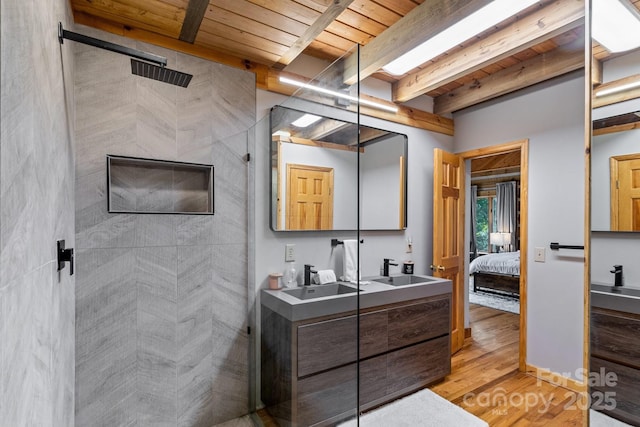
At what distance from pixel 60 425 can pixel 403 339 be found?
1.99 meters

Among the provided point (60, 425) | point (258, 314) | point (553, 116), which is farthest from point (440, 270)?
point (60, 425)

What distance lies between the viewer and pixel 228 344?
2064 millimetres

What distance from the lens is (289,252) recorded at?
1901 mm

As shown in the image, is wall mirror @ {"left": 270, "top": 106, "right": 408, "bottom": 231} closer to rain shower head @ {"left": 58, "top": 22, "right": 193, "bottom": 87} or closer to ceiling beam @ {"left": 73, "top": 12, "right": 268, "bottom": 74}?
ceiling beam @ {"left": 73, "top": 12, "right": 268, "bottom": 74}

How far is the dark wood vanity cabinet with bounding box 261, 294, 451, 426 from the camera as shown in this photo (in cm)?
147

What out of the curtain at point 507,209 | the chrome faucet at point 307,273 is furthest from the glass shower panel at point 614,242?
the curtain at point 507,209

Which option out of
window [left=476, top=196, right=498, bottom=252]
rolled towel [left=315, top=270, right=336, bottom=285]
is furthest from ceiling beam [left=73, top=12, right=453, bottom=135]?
window [left=476, top=196, right=498, bottom=252]

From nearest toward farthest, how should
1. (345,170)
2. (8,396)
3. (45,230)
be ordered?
(8,396), (45,230), (345,170)

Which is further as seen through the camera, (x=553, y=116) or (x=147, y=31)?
(x=553, y=116)

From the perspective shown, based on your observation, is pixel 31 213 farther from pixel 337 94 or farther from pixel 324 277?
pixel 324 277

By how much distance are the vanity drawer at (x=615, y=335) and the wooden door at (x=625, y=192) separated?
0.89ft

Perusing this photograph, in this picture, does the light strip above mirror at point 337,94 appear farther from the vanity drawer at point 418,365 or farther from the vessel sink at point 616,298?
the vanity drawer at point 418,365

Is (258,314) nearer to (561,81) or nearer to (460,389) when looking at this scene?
(460,389)

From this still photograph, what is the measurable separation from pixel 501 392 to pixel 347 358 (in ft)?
6.16
